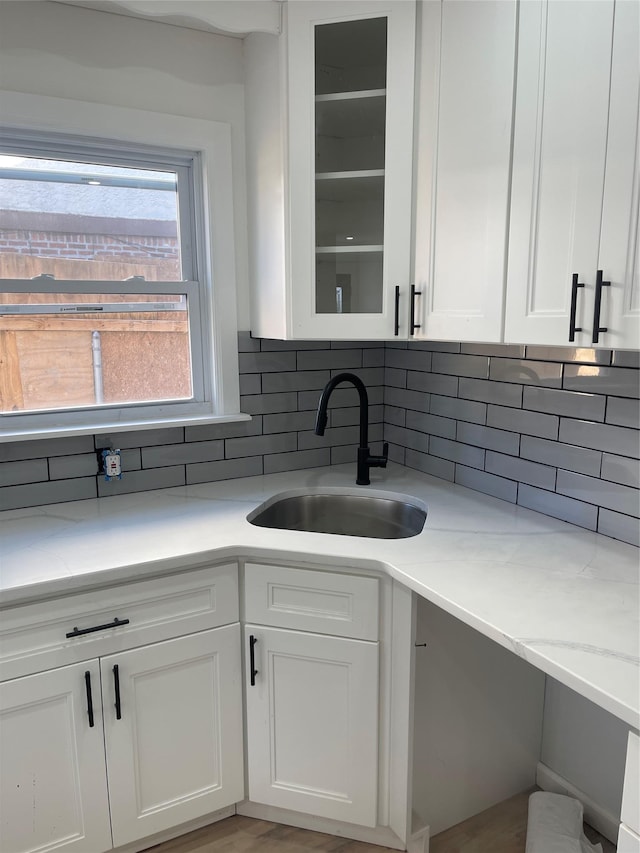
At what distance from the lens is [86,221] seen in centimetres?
191

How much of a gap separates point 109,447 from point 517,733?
1.54 m

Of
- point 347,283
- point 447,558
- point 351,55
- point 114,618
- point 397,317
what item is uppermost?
point 351,55

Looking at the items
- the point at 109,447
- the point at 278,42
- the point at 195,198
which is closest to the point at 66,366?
the point at 109,447

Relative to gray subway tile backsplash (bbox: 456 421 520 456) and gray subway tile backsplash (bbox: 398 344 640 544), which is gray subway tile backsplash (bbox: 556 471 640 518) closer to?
gray subway tile backsplash (bbox: 398 344 640 544)

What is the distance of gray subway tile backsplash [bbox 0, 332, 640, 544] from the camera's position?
161cm

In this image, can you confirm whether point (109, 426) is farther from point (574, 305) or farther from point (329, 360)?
point (574, 305)

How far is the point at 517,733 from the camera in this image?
186cm

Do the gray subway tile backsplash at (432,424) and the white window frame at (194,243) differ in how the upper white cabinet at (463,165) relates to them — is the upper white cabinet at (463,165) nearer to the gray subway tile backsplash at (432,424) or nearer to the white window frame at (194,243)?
the gray subway tile backsplash at (432,424)

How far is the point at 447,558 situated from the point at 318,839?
3.10 feet

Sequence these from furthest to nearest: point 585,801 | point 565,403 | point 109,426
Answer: point 109,426, point 585,801, point 565,403

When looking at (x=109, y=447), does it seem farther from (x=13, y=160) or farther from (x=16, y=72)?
(x=16, y=72)

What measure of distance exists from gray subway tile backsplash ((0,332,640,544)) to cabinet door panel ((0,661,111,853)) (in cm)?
63

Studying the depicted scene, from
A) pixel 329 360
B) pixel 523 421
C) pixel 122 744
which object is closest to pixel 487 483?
pixel 523 421

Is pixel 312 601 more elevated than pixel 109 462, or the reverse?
pixel 109 462
